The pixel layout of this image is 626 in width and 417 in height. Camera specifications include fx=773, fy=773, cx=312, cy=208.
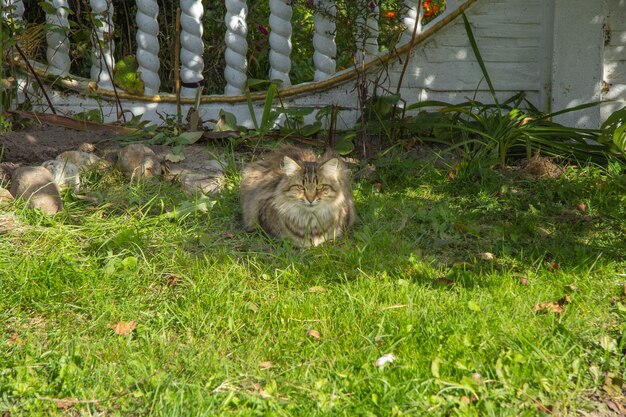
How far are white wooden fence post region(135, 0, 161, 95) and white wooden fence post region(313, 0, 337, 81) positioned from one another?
4.50 ft

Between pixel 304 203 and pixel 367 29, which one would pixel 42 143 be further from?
pixel 367 29

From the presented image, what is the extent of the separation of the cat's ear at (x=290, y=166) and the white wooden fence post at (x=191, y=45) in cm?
224

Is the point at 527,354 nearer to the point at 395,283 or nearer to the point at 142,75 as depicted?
the point at 395,283

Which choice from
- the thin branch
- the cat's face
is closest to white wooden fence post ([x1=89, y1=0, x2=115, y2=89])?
the thin branch

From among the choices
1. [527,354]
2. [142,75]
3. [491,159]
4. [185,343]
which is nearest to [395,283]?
[527,354]

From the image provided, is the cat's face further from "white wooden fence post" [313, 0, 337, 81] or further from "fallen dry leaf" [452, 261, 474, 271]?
"white wooden fence post" [313, 0, 337, 81]

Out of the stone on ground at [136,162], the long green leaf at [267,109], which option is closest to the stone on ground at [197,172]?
the stone on ground at [136,162]

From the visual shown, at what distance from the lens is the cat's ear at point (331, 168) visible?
4.59 metres

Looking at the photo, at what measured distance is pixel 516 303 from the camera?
368 cm

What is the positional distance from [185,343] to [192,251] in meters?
1.03

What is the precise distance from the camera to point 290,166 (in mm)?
4602

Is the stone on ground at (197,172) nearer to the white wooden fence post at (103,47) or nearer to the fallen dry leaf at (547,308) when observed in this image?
the white wooden fence post at (103,47)

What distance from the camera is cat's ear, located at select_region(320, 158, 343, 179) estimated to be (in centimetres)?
459

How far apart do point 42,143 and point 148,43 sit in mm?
1360
